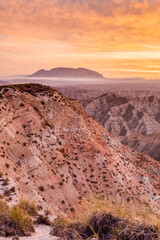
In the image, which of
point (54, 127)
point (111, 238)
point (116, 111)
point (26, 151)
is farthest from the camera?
point (116, 111)

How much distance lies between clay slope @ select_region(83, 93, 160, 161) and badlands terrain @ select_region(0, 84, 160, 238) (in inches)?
2847

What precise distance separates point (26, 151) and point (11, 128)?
9.09 feet

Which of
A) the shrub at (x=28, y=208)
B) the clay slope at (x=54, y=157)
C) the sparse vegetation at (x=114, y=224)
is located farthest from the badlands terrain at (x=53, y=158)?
the sparse vegetation at (x=114, y=224)

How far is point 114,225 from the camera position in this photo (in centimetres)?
471

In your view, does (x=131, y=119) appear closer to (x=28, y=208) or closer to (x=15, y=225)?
(x=28, y=208)

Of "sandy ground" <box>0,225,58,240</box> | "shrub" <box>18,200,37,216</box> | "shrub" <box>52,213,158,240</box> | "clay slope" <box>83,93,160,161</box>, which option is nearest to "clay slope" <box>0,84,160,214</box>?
"shrub" <box>18,200,37,216</box>

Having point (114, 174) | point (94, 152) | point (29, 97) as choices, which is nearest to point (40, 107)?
point (29, 97)

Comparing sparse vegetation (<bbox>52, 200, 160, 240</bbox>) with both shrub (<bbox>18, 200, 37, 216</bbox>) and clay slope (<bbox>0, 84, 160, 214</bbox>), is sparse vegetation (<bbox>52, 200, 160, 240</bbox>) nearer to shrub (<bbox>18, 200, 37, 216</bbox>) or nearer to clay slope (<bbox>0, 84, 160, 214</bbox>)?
shrub (<bbox>18, 200, 37, 216</bbox>)

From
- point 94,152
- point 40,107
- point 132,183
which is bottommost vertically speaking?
point 132,183

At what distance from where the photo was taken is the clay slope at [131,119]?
105875mm

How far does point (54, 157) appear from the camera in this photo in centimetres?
2302

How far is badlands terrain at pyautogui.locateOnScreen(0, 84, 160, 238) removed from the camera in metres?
17.5

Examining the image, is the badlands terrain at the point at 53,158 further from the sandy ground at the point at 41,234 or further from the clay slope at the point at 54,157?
the sandy ground at the point at 41,234

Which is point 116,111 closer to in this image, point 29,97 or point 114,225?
point 29,97
